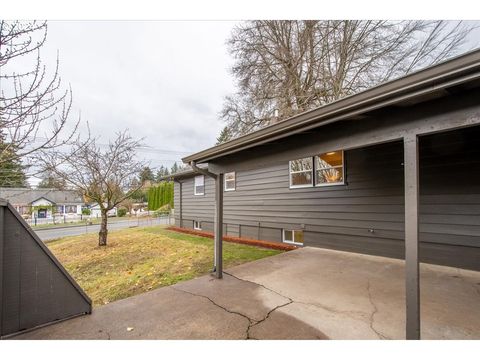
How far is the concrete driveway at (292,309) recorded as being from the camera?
2.54m

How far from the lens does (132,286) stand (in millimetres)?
4426

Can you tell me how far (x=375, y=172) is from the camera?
546 centimetres

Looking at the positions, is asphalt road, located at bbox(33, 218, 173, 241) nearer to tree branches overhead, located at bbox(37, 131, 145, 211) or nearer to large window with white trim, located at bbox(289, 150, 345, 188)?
tree branches overhead, located at bbox(37, 131, 145, 211)

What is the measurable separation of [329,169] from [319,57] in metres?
5.54

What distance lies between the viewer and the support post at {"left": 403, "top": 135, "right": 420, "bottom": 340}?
83.7 inches

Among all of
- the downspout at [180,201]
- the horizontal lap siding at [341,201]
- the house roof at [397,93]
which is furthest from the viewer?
the downspout at [180,201]

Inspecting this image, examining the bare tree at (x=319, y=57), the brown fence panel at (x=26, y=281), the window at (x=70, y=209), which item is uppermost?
the bare tree at (x=319, y=57)

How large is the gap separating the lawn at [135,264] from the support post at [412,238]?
11.6ft

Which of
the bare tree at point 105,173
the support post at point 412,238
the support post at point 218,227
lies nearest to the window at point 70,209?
the bare tree at point 105,173

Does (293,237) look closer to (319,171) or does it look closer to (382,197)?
(319,171)

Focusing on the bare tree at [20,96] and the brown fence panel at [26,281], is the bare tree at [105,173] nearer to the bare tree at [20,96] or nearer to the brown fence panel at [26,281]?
the bare tree at [20,96]

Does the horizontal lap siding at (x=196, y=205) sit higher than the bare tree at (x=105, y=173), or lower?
lower
